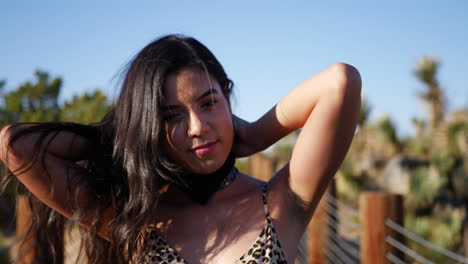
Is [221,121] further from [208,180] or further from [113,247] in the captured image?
[113,247]

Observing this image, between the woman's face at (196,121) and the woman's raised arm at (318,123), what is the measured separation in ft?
0.70

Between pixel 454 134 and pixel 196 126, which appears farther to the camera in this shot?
pixel 454 134

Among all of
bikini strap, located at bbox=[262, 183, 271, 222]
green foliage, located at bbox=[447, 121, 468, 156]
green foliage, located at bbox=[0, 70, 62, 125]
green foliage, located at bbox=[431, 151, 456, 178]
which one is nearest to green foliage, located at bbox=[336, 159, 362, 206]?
green foliage, located at bbox=[431, 151, 456, 178]

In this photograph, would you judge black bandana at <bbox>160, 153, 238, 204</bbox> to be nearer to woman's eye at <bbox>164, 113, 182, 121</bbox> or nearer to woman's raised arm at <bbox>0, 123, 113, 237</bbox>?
woman's eye at <bbox>164, 113, 182, 121</bbox>

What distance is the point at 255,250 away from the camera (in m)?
1.60

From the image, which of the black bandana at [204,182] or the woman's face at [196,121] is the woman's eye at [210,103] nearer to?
the woman's face at [196,121]

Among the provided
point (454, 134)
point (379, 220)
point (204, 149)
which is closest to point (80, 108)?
point (379, 220)

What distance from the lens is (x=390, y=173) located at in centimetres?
1623

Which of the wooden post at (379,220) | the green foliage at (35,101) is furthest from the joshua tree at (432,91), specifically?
the wooden post at (379,220)

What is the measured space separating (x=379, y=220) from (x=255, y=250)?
119 cm

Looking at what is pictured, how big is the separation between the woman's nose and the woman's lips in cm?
4

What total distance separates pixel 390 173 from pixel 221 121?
15538 millimetres

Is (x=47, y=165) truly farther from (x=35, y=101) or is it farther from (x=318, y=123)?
(x=35, y=101)

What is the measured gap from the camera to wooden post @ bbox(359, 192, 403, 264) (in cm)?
255
